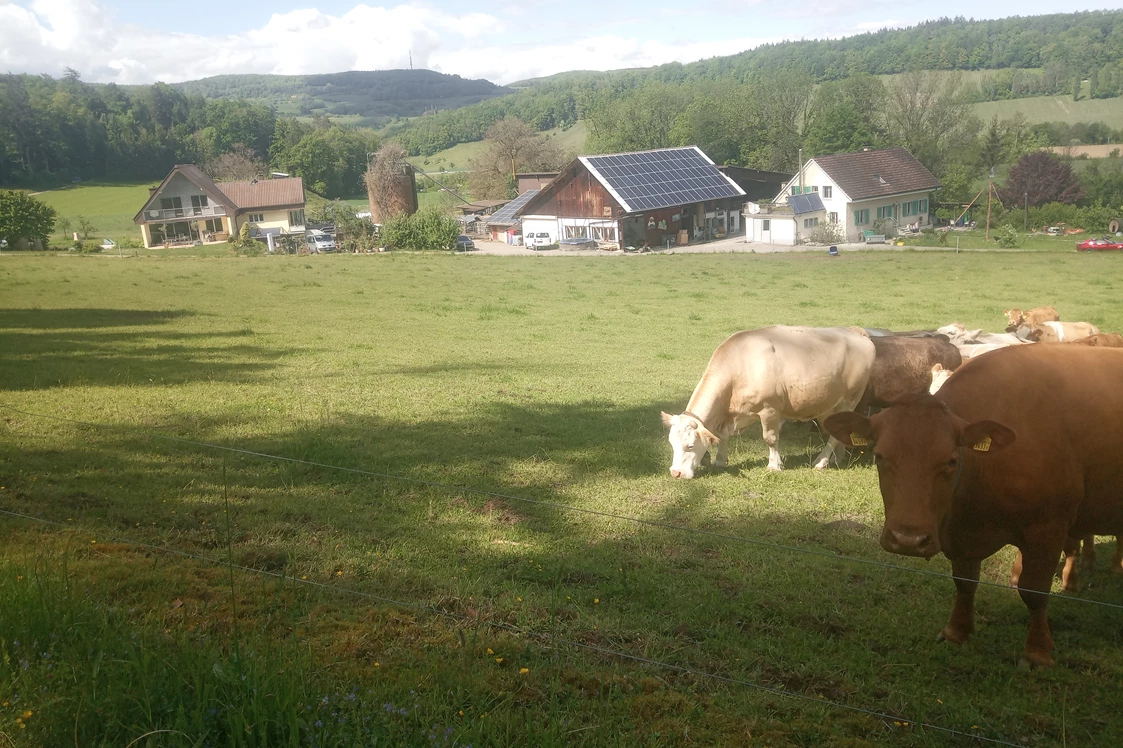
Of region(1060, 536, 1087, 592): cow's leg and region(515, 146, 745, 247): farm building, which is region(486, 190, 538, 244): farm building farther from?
region(1060, 536, 1087, 592): cow's leg

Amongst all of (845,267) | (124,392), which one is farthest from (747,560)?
(845,267)

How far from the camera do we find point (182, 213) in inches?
2474

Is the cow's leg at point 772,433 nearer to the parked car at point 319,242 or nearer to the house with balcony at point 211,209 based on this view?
the parked car at point 319,242

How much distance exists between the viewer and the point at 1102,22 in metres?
133

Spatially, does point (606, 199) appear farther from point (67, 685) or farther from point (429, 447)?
point (67, 685)

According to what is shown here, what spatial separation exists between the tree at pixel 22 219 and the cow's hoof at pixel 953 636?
51.7m

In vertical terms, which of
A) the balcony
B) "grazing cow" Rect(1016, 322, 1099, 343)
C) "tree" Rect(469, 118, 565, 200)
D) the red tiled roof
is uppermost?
"tree" Rect(469, 118, 565, 200)

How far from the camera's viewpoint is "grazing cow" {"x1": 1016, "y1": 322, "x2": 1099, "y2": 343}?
563 inches

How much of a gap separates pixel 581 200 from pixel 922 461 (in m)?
53.3

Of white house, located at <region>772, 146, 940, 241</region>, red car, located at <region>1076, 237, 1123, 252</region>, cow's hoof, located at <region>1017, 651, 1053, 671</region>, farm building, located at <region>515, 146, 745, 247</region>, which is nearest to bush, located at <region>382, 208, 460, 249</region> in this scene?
farm building, located at <region>515, 146, 745, 247</region>

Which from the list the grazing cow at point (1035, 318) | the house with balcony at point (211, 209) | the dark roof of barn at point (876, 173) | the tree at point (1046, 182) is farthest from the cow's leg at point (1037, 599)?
the tree at point (1046, 182)

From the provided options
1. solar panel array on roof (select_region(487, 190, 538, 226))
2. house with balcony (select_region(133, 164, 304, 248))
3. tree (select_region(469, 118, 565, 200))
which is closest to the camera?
house with balcony (select_region(133, 164, 304, 248))

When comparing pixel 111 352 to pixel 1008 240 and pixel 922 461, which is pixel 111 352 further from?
pixel 1008 240

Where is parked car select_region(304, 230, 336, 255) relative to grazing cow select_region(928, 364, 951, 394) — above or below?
above
